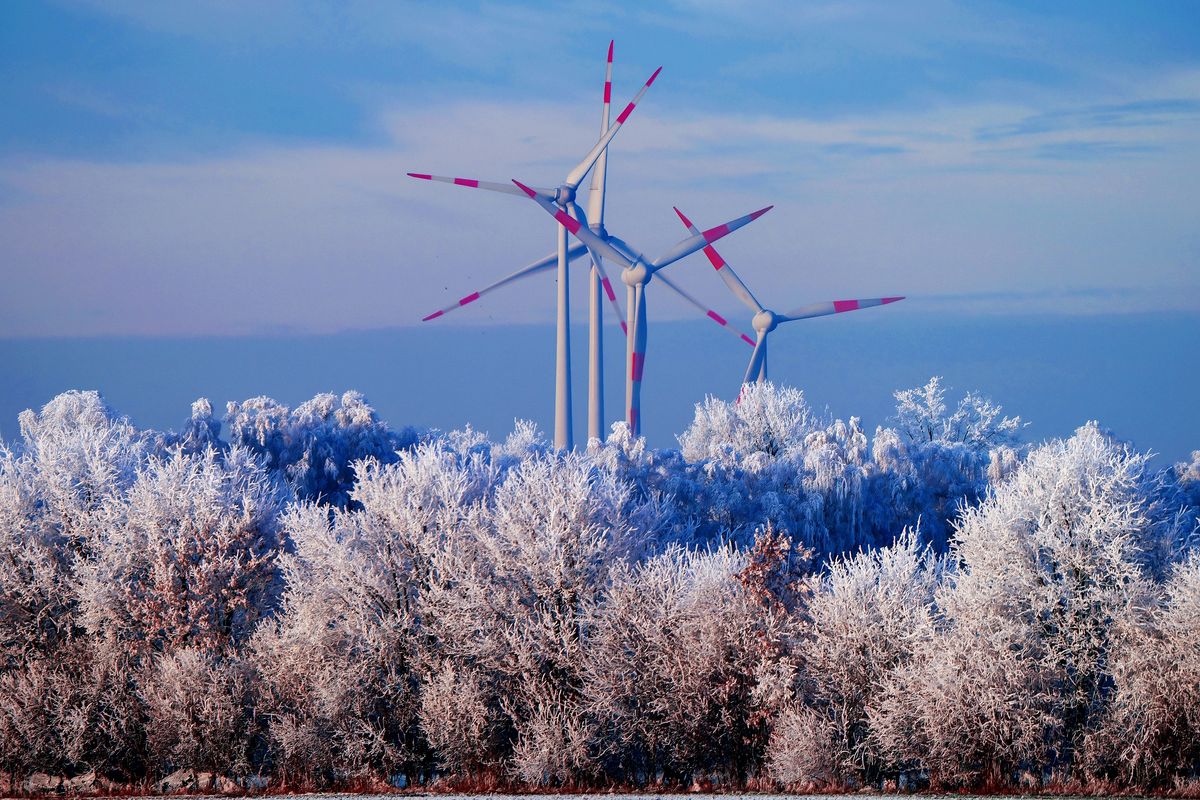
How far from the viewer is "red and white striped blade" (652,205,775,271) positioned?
94750 mm

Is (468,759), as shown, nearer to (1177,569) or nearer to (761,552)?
(761,552)

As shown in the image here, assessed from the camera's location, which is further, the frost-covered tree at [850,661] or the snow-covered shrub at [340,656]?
the snow-covered shrub at [340,656]

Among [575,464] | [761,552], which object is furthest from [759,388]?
[761,552]

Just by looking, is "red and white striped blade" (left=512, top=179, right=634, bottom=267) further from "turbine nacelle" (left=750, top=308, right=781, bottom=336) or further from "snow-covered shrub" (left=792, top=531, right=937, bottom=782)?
"snow-covered shrub" (left=792, top=531, right=937, bottom=782)

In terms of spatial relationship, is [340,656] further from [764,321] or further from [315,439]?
[764,321]

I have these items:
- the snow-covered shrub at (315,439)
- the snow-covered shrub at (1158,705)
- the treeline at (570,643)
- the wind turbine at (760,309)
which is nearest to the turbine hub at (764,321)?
the wind turbine at (760,309)

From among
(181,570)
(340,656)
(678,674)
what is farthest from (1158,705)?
(181,570)

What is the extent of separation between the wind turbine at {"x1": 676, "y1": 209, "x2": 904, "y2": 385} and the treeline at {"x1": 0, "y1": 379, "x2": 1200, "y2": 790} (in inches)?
2225

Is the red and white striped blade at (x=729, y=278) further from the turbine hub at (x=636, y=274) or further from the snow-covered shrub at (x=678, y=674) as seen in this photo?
the snow-covered shrub at (x=678, y=674)

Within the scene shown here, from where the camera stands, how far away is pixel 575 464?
145 ft

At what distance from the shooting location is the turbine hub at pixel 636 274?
96.6 meters

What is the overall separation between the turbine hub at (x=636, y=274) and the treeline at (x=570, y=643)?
5391 centimetres

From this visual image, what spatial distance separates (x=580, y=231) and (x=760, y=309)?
15406mm

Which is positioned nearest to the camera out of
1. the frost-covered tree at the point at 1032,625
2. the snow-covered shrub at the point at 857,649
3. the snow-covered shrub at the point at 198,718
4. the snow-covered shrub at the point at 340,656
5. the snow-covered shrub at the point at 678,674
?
the frost-covered tree at the point at 1032,625
